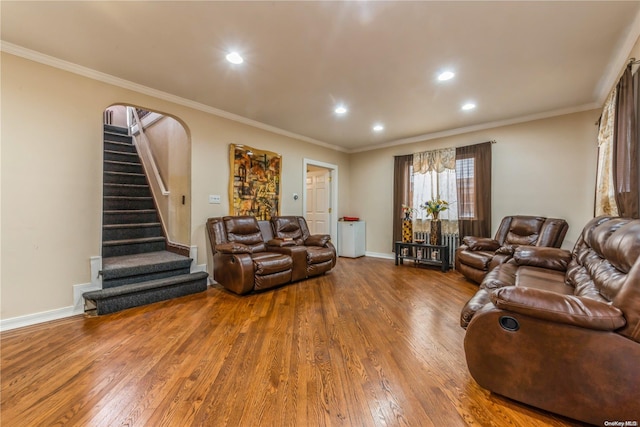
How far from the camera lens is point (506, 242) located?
397cm

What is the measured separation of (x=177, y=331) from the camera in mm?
2320

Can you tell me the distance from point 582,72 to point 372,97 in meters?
2.19

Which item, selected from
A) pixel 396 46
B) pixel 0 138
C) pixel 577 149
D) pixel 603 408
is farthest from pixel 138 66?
pixel 577 149

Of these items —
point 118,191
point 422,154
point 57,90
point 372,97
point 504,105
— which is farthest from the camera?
point 422,154

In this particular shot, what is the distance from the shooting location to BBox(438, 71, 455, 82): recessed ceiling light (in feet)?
9.00

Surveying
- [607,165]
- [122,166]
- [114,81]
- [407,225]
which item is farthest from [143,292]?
[607,165]

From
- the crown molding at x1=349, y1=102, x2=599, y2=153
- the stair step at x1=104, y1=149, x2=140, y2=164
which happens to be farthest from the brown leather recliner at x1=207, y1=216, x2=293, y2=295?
the crown molding at x1=349, y1=102, x2=599, y2=153

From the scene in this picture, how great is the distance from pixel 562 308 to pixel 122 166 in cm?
613

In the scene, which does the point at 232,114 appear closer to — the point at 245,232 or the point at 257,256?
the point at 245,232

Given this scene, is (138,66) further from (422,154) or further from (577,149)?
(577,149)

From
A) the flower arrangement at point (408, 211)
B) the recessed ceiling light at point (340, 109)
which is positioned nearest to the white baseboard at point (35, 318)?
the recessed ceiling light at point (340, 109)

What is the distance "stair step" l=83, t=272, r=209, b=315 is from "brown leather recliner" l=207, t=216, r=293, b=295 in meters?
0.31

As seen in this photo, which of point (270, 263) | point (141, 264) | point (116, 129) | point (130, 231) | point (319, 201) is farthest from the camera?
point (319, 201)

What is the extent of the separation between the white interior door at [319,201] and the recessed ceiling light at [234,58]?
365cm
